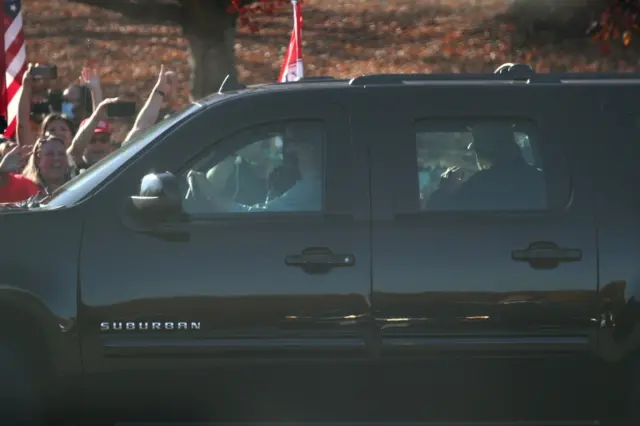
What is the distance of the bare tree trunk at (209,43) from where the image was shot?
59.5ft

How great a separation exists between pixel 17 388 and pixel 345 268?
1489 mm

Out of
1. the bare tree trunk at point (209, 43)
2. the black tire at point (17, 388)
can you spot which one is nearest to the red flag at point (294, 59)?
the bare tree trunk at point (209, 43)

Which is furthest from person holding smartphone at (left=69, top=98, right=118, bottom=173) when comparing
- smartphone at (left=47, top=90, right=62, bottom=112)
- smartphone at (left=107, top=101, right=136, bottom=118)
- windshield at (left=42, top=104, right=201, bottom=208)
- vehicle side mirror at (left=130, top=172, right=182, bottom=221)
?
vehicle side mirror at (left=130, top=172, right=182, bottom=221)

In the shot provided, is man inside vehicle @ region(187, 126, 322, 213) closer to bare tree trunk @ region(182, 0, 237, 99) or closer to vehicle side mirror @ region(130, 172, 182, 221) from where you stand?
vehicle side mirror @ region(130, 172, 182, 221)

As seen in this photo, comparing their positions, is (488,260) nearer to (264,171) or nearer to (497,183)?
(497,183)

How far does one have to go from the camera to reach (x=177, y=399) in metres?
5.85

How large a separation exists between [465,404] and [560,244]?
795mm

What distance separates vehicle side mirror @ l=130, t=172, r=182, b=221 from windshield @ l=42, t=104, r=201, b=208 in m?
0.24

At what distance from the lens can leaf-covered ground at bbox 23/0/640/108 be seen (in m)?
25.9

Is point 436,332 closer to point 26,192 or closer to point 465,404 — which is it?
point 465,404

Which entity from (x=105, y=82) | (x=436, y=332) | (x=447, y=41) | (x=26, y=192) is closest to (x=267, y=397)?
(x=436, y=332)

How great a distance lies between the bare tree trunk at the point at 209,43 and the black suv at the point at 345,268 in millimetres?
12240

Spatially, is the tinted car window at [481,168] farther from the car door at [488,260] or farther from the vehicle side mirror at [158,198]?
the vehicle side mirror at [158,198]

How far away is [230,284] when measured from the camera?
568 cm
